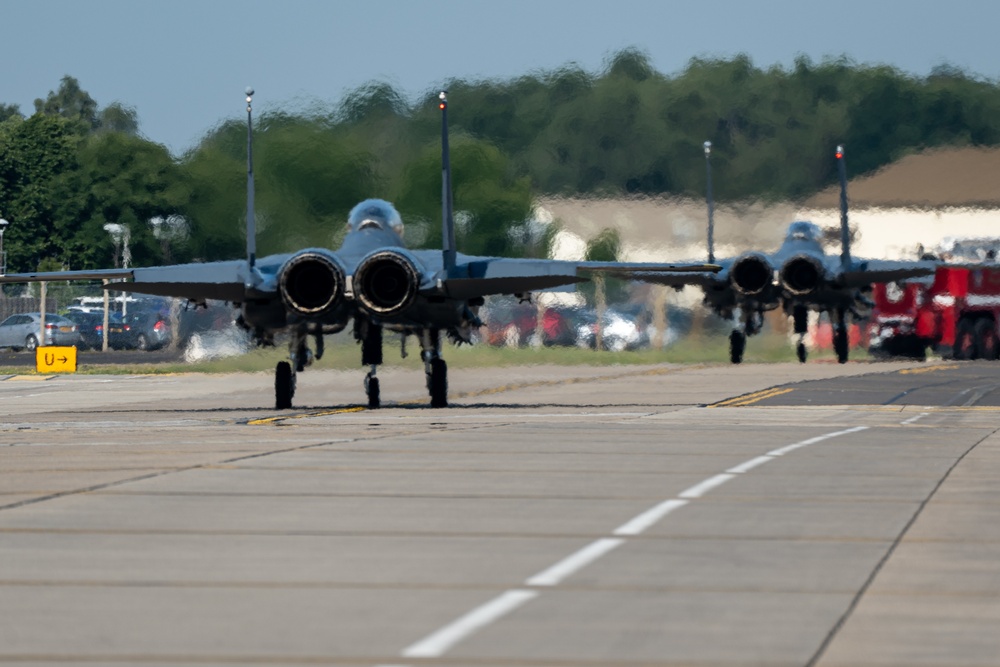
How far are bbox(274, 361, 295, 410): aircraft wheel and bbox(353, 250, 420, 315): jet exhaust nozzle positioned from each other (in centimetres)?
294

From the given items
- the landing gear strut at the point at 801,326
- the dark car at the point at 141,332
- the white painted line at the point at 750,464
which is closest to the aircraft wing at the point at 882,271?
the landing gear strut at the point at 801,326

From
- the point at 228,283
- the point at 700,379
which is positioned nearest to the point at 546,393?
the point at 700,379

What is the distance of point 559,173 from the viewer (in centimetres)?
4759

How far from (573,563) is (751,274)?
34710mm

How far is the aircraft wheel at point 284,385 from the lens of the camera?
29.8m

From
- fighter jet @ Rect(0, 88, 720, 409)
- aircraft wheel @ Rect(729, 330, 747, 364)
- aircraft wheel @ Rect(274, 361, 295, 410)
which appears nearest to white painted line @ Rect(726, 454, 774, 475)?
fighter jet @ Rect(0, 88, 720, 409)

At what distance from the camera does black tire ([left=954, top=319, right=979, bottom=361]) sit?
53375 mm

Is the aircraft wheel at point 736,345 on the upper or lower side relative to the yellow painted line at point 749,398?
upper

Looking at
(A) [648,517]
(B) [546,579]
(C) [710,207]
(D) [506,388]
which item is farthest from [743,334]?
(B) [546,579]

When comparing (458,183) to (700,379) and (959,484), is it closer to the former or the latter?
(700,379)

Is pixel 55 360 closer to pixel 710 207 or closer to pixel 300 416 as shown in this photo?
pixel 710 207

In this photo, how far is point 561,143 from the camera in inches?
1930

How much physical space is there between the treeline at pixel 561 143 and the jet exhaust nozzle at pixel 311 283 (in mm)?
18680

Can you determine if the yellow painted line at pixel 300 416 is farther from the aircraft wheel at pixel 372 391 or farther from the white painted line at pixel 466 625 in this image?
the white painted line at pixel 466 625
